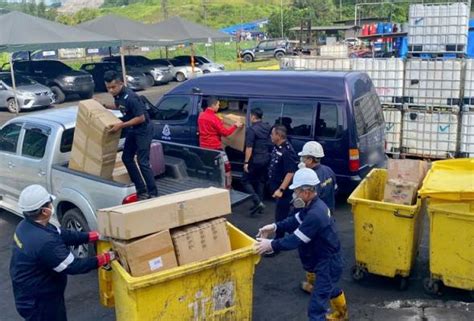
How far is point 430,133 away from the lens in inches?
409

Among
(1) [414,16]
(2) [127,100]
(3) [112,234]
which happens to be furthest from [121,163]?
(1) [414,16]

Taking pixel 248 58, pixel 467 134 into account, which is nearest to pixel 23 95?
pixel 467 134

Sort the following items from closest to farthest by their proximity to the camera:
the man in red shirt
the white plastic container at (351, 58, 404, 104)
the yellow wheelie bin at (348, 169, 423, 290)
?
the yellow wheelie bin at (348, 169, 423, 290), the man in red shirt, the white plastic container at (351, 58, 404, 104)

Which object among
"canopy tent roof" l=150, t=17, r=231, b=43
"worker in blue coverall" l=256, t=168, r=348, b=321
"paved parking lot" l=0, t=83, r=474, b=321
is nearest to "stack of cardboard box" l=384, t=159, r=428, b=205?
"paved parking lot" l=0, t=83, r=474, b=321

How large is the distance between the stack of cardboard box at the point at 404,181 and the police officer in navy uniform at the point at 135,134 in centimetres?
276

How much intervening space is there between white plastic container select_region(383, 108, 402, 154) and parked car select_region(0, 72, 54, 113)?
1370 cm

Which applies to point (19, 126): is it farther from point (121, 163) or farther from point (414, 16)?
point (414, 16)

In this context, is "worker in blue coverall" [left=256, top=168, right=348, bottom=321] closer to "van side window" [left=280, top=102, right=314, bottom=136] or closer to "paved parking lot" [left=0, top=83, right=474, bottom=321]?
"paved parking lot" [left=0, top=83, right=474, bottom=321]

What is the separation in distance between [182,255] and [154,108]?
6053 millimetres

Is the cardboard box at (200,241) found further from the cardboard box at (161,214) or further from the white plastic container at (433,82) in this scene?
the white plastic container at (433,82)

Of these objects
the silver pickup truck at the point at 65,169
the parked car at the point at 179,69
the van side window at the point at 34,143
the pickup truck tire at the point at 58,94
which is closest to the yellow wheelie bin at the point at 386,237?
the silver pickup truck at the point at 65,169

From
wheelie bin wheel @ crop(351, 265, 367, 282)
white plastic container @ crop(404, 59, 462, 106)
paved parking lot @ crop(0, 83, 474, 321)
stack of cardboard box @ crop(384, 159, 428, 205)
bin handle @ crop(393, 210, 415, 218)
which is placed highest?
white plastic container @ crop(404, 59, 462, 106)

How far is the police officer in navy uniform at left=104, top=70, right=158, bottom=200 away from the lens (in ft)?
20.5

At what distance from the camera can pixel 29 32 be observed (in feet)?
55.5
